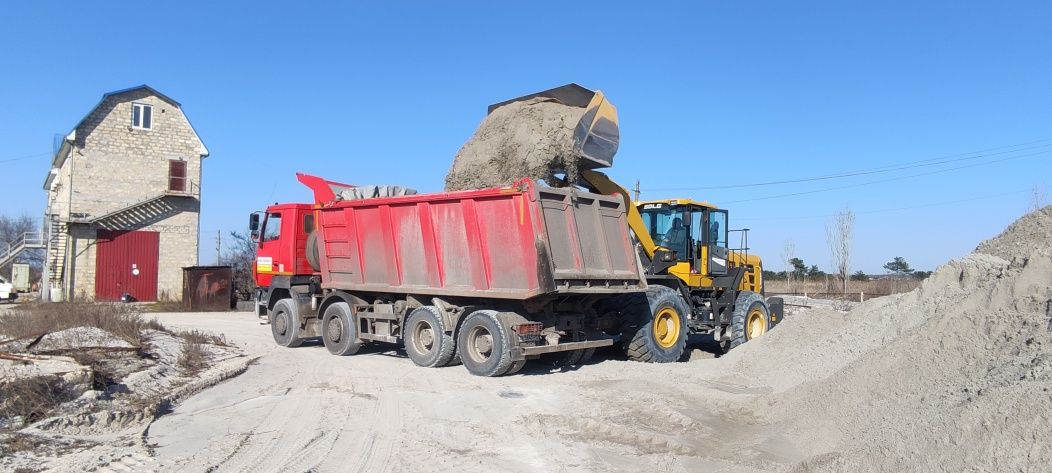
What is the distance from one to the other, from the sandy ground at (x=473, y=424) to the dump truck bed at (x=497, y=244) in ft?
4.33

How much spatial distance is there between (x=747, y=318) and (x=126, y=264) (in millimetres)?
29540

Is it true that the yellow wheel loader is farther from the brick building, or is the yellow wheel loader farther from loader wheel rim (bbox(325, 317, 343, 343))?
the brick building

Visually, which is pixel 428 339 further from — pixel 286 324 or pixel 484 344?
pixel 286 324

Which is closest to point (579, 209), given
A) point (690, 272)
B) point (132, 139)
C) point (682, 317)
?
point (682, 317)

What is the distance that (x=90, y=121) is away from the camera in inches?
1284

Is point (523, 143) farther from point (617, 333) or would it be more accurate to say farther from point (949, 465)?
point (949, 465)

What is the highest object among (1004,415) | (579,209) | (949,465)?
(579,209)

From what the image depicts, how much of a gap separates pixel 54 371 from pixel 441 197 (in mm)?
5163

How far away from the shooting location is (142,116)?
3409cm

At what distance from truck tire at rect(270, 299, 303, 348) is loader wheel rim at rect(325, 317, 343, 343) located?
105 cm

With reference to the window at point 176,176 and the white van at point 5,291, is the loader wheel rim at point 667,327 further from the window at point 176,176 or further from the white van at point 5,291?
the white van at point 5,291

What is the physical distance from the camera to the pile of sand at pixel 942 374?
4.64 m

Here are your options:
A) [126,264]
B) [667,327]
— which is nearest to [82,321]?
[667,327]

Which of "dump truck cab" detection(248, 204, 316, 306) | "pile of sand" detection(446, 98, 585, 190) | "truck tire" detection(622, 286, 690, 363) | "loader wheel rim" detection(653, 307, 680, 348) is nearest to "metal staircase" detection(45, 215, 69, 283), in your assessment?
"dump truck cab" detection(248, 204, 316, 306)
